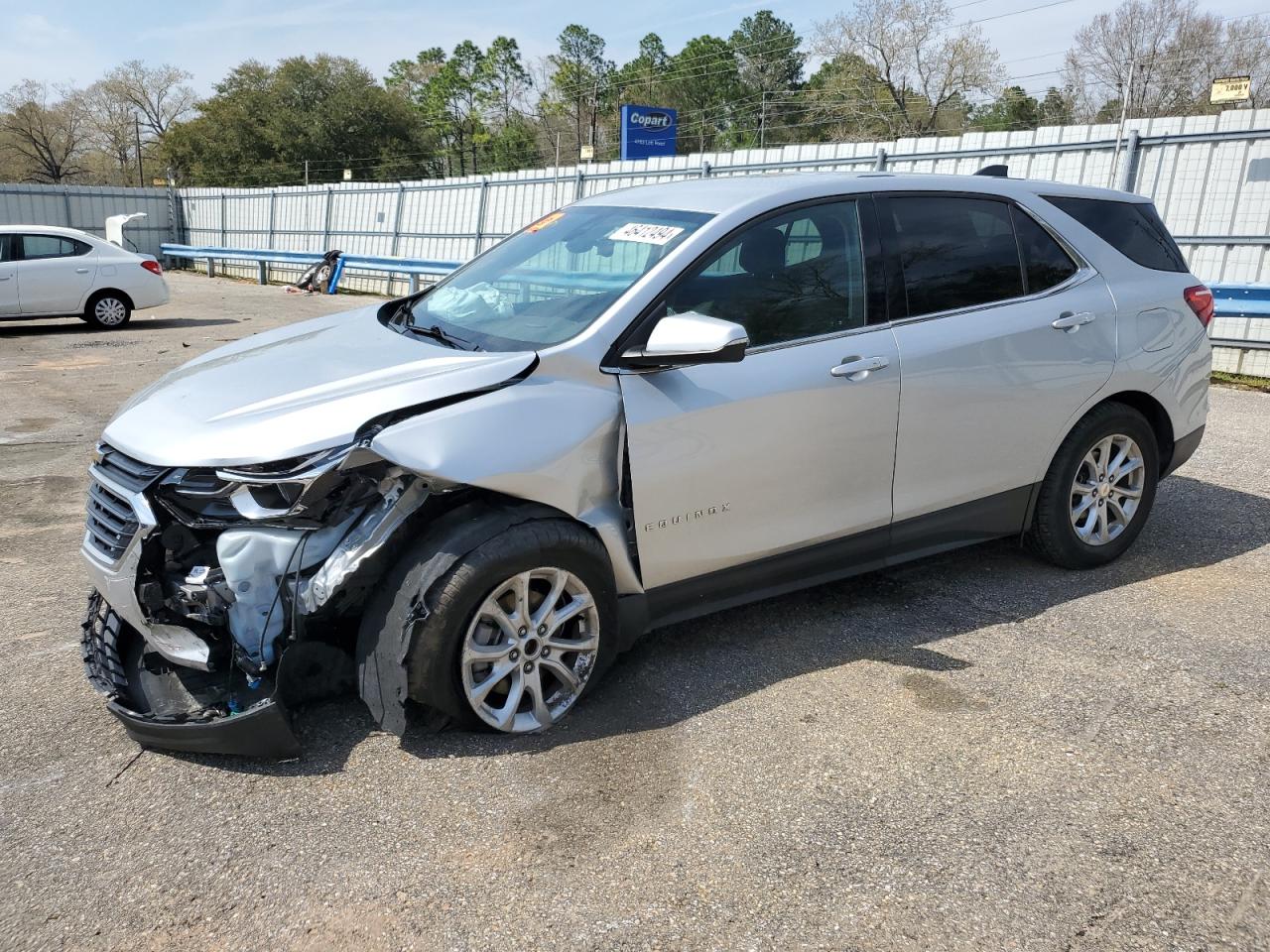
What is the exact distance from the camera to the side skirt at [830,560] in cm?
356

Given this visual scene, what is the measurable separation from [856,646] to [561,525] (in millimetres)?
1442

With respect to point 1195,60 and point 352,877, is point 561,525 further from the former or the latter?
point 1195,60

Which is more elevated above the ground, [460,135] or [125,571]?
[460,135]

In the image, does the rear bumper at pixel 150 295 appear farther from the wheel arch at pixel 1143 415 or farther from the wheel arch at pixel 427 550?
the wheel arch at pixel 1143 415

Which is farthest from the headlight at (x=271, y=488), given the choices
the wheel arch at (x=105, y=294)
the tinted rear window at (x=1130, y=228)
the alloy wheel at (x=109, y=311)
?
the alloy wheel at (x=109, y=311)

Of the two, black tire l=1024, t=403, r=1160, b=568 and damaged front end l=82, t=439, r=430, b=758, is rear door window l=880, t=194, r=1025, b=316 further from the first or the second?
damaged front end l=82, t=439, r=430, b=758

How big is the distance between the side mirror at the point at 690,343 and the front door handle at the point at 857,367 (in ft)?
1.95

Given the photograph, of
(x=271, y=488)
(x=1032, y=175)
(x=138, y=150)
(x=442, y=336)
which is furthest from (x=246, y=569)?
(x=138, y=150)

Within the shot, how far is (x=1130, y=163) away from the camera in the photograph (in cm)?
1132

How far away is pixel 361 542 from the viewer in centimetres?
302

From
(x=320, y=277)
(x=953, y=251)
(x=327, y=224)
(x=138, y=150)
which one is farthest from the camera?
(x=138, y=150)

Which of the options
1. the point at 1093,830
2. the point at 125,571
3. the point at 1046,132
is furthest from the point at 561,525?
the point at 1046,132

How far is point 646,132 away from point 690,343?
3637cm

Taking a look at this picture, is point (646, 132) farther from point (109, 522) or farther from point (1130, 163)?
point (109, 522)
